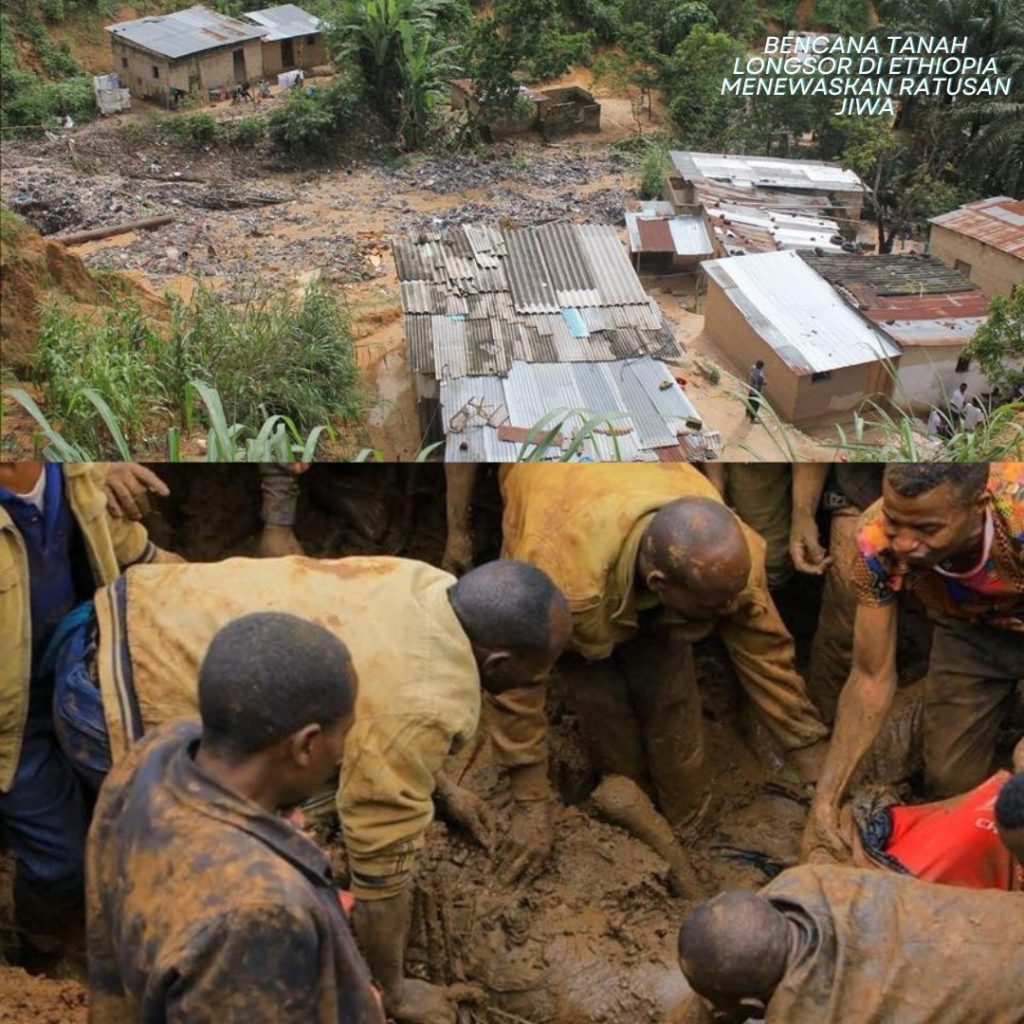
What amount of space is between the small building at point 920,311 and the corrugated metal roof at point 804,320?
1.1 inches

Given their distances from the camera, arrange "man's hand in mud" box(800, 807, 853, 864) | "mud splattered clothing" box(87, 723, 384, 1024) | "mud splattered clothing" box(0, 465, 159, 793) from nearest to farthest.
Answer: "mud splattered clothing" box(87, 723, 384, 1024) → "mud splattered clothing" box(0, 465, 159, 793) → "man's hand in mud" box(800, 807, 853, 864)

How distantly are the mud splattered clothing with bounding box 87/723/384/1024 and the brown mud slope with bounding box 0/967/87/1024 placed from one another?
40cm

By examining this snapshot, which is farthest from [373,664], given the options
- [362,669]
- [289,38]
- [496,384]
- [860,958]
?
[289,38]

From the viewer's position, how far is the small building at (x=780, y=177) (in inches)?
93.6

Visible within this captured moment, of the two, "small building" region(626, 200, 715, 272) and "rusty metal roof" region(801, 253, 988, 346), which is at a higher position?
"small building" region(626, 200, 715, 272)

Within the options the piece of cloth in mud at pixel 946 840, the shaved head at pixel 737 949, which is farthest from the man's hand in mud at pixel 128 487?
the piece of cloth in mud at pixel 946 840

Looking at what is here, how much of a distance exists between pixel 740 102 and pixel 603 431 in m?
0.71

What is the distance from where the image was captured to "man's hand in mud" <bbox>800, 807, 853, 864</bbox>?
239cm

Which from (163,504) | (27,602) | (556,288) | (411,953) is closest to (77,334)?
(163,504)

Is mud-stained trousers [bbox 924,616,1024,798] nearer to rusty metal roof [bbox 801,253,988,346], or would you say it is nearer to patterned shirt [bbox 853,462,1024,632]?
patterned shirt [bbox 853,462,1024,632]

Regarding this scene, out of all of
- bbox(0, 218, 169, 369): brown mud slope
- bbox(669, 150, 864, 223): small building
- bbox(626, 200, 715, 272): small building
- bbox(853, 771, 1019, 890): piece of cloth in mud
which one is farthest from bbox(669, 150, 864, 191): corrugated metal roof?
bbox(853, 771, 1019, 890): piece of cloth in mud

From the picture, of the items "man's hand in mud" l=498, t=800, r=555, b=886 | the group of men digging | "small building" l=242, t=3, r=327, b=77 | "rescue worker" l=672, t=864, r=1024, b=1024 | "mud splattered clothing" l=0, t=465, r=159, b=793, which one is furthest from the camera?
"man's hand in mud" l=498, t=800, r=555, b=886

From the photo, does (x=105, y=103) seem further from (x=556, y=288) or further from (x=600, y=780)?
(x=600, y=780)

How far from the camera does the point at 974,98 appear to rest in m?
2.34
